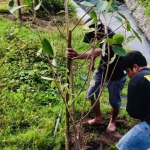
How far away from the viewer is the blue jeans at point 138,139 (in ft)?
10.5

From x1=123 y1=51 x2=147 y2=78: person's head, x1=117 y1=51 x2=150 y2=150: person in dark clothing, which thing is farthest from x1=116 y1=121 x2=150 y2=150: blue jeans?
x1=123 y1=51 x2=147 y2=78: person's head

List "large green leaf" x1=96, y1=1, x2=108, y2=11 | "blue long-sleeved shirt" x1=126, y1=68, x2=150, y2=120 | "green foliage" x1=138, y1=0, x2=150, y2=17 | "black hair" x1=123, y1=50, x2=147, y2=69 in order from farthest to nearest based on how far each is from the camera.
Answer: "green foliage" x1=138, y1=0, x2=150, y2=17 < "black hair" x1=123, y1=50, x2=147, y2=69 < "blue long-sleeved shirt" x1=126, y1=68, x2=150, y2=120 < "large green leaf" x1=96, y1=1, x2=108, y2=11

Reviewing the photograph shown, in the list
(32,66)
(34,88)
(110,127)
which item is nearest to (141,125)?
(110,127)

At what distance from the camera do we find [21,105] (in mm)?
4984

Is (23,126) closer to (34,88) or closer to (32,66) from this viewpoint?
(34,88)

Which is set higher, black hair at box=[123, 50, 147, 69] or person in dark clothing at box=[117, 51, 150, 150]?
black hair at box=[123, 50, 147, 69]

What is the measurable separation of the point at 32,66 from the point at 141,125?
3.53 metres

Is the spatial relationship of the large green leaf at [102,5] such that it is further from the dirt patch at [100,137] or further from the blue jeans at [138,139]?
the dirt patch at [100,137]

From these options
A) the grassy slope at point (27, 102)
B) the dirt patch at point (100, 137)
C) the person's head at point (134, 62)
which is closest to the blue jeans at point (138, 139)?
the person's head at point (134, 62)

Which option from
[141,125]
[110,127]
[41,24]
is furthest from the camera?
[41,24]

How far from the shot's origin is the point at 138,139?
3.24 m

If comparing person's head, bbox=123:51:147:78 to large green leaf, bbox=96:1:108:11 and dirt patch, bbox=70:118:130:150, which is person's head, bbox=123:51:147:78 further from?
large green leaf, bbox=96:1:108:11

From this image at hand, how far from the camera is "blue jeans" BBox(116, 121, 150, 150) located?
3.19 metres

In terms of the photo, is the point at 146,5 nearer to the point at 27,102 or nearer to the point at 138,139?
the point at 27,102
